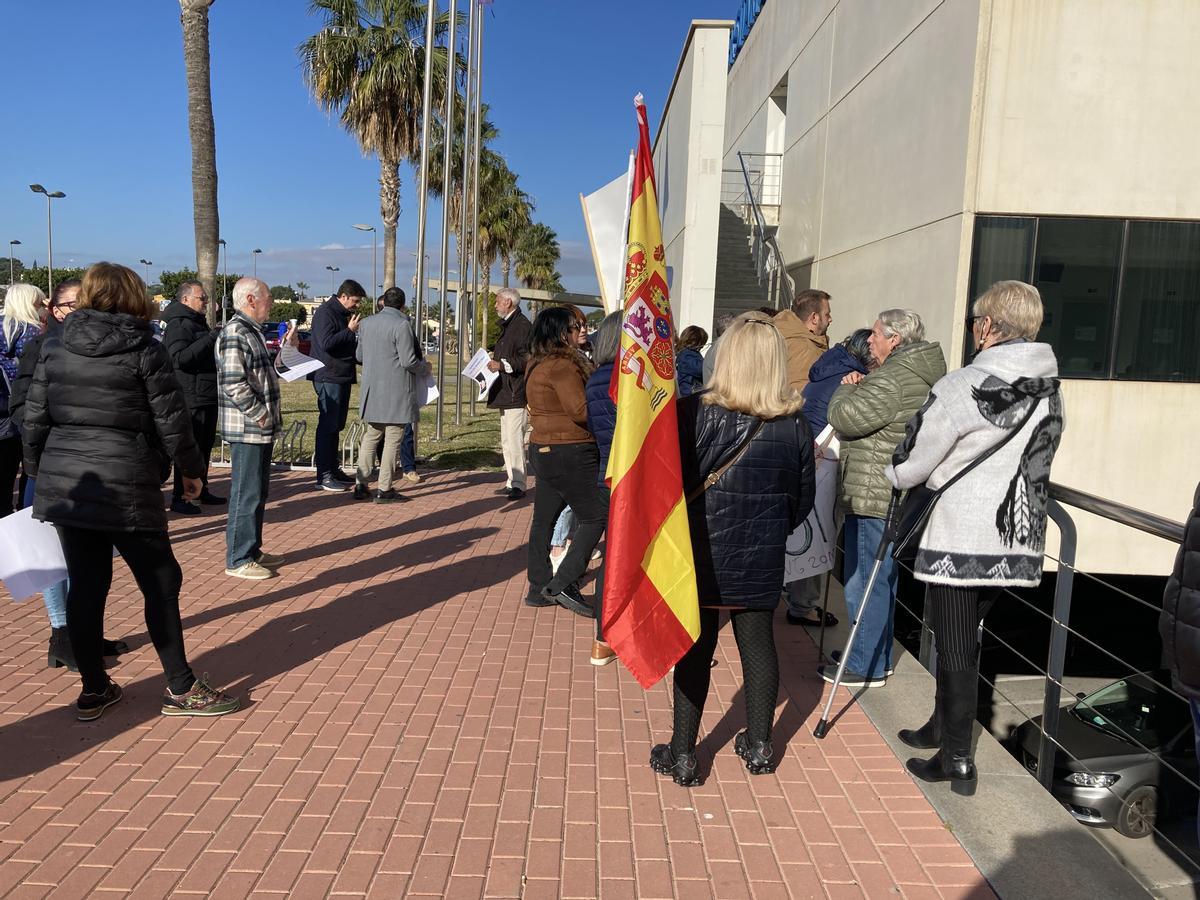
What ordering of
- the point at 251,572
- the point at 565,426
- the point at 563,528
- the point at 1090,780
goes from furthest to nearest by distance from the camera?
1. the point at 1090,780
2. the point at 563,528
3. the point at 251,572
4. the point at 565,426

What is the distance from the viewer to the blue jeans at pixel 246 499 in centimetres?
636

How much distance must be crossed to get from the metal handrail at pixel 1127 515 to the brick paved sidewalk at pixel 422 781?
132 centimetres

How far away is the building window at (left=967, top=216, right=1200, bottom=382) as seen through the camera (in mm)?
10703

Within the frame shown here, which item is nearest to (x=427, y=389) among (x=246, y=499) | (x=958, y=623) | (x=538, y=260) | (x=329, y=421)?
(x=329, y=421)

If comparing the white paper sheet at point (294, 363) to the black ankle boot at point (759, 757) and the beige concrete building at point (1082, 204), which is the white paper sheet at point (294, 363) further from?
the beige concrete building at point (1082, 204)

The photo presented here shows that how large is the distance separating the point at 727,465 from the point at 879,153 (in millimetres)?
10702

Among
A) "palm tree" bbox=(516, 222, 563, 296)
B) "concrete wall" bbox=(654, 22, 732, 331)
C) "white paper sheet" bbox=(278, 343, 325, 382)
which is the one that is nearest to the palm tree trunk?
"concrete wall" bbox=(654, 22, 732, 331)

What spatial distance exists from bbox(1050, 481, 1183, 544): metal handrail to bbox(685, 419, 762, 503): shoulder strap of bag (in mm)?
1262

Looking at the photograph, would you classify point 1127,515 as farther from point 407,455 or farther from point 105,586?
point 407,455

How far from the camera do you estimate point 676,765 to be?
12.8ft

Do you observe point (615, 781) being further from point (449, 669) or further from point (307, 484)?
point (307, 484)

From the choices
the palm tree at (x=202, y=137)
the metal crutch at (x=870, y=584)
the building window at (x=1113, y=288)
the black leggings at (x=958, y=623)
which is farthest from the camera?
the palm tree at (x=202, y=137)

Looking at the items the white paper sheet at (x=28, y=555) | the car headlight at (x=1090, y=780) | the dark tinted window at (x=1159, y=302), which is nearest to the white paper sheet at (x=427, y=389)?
the white paper sheet at (x=28, y=555)

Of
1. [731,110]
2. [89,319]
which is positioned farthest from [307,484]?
[731,110]
